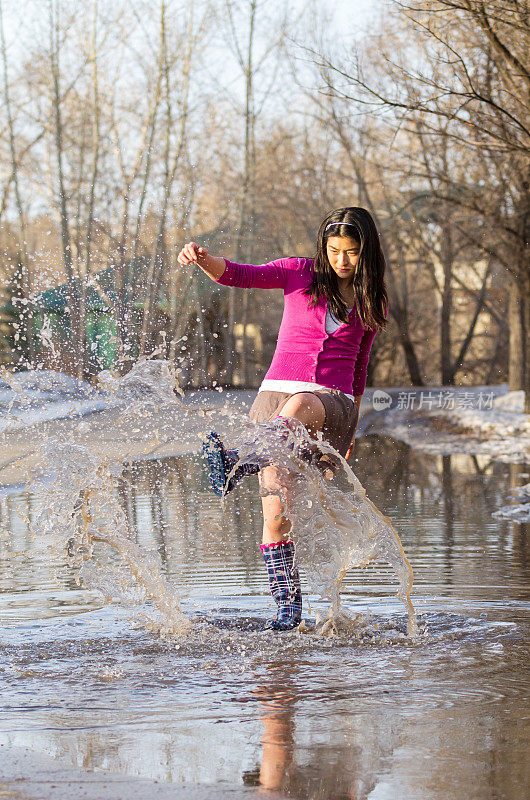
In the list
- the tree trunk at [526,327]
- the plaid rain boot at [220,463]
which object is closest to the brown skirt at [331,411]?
the plaid rain boot at [220,463]

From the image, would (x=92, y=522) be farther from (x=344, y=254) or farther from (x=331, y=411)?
(x=344, y=254)

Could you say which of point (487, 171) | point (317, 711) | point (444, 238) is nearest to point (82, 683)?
point (317, 711)

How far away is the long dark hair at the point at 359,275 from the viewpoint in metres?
4.59

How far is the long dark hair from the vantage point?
4.59 m

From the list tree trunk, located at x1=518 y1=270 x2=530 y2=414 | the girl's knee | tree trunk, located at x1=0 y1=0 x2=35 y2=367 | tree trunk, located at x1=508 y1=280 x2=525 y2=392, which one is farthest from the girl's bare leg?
tree trunk, located at x1=0 y1=0 x2=35 y2=367

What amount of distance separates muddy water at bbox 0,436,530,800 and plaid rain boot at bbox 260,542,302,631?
13 centimetres

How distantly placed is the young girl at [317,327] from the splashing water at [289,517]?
0.09 m

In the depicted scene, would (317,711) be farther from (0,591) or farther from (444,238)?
(444,238)

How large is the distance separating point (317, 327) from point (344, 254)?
12.5 inches

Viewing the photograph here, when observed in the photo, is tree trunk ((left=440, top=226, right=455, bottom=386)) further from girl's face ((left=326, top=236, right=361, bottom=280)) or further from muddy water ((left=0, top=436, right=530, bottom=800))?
girl's face ((left=326, top=236, right=361, bottom=280))

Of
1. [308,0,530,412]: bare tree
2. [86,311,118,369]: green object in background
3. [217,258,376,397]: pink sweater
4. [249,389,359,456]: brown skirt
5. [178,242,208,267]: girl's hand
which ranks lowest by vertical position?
[249,389,359,456]: brown skirt

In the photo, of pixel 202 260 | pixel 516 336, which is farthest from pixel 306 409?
pixel 516 336

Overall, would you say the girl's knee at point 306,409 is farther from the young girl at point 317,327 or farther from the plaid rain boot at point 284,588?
the plaid rain boot at point 284,588

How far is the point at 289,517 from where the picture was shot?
464 cm
